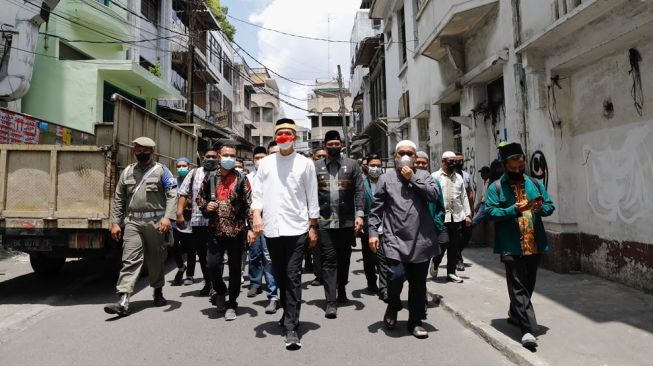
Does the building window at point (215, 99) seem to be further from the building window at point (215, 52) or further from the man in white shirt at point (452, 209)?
the man in white shirt at point (452, 209)

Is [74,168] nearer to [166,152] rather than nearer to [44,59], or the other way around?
[166,152]

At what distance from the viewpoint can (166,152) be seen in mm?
8195

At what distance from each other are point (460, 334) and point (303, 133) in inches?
2281

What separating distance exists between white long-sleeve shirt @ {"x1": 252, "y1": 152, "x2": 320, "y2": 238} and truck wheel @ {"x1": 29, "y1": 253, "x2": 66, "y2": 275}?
4.41m

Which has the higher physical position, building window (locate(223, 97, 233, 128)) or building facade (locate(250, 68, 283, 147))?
building facade (locate(250, 68, 283, 147))

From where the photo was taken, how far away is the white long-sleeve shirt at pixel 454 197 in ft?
20.1

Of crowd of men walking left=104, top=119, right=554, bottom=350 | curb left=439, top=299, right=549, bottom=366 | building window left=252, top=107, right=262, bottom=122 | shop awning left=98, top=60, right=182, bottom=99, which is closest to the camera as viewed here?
curb left=439, top=299, right=549, bottom=366

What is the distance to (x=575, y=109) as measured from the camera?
21.2ft

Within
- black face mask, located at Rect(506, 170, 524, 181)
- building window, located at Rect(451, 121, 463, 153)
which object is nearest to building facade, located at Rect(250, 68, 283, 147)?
building window, located at Rect(451, 121, 463, 153)

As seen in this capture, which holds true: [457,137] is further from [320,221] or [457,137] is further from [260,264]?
[320,221]

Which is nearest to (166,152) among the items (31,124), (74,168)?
(74,168)

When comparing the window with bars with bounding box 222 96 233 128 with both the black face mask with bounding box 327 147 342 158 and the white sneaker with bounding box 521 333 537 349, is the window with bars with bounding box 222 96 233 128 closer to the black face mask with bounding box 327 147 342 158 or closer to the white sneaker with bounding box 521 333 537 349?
the black face mask with bounding box 327 147 342 158

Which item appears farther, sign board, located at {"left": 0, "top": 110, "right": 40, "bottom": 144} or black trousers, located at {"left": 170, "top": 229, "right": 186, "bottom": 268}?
sign board, located at {"left": 0, "top": 110, "right": 40, "bottom": 144}

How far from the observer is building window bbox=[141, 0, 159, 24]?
18.0m
